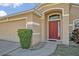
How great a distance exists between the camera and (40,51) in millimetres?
5125

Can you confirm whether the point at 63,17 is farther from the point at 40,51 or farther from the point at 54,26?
the point at 40,51

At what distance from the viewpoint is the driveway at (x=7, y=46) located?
16.9 feet

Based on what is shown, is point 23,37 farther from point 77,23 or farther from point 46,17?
point 77,23

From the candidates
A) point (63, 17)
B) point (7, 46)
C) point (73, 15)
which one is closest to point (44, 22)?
point (63, 17)

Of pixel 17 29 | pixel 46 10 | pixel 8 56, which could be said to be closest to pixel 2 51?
pixel 8 56

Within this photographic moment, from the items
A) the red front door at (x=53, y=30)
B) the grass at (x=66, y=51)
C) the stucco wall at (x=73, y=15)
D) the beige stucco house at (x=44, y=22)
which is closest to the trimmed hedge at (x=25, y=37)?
the beige stucco house at (x=44, y=22)

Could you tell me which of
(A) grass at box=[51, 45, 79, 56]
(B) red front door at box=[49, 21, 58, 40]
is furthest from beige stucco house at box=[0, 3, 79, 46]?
(A) grass at box=[51, 45, 79, 56]

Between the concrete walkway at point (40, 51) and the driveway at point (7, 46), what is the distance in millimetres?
98

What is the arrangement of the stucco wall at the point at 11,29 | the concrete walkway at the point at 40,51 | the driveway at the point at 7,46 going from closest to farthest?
the concrete walkway at the point at 40,51 < the driveway at the point at 7,46 < the stucco wall at the point at 11,29

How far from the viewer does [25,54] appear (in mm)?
5043

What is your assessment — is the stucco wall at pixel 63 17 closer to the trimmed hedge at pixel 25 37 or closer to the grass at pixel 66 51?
the grass at pixel 66 51

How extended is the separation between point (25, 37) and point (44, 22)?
23.2 inches

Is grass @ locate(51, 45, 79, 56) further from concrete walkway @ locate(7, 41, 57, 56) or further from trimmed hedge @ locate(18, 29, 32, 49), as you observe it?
trimmed hedge @ locate(18, 29, 32, 49)

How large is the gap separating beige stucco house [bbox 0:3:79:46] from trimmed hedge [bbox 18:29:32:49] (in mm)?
82
